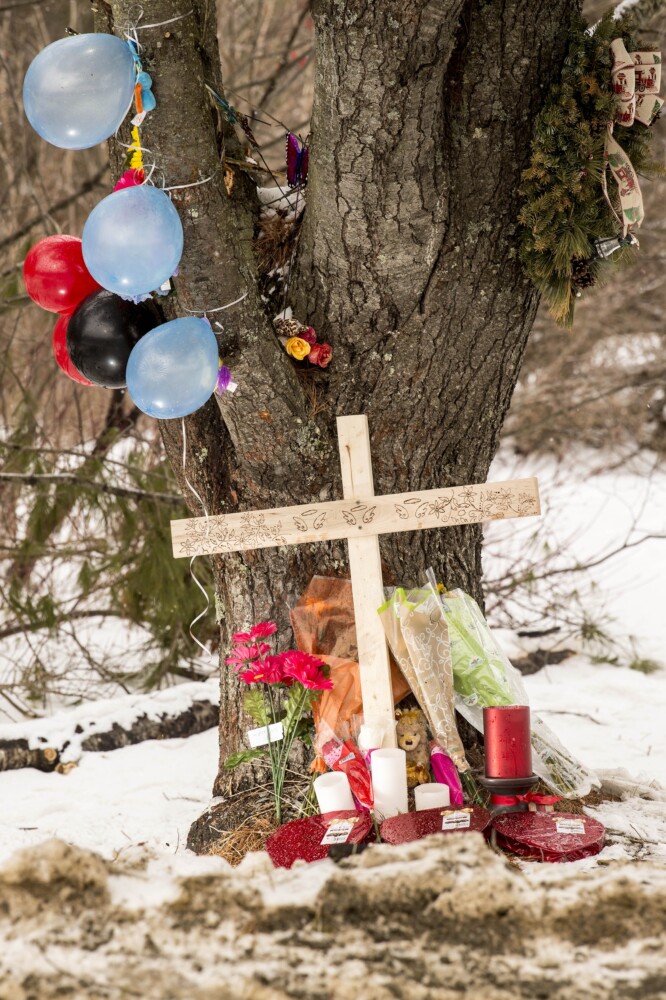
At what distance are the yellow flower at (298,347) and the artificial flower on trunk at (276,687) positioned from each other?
0.70m

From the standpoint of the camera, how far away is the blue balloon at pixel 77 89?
6.47 feet

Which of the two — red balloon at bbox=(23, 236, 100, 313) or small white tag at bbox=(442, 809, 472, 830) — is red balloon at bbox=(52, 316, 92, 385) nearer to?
red balloon at bbox=(23, 236, 100, 313)

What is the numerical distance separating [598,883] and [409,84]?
1774 millimetres

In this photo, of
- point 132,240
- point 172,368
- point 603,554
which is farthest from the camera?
point 603,554

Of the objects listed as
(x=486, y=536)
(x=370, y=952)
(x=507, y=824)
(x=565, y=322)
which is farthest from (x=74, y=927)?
(x=486, y=536)

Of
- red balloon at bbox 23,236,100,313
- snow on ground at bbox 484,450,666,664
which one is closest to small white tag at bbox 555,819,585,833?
red balloon at bbox 23,236,100,313

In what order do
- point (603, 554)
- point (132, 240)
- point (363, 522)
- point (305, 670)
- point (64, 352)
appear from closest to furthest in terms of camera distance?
1. point (132, 240)
2. point (305, 670)
3. point (363, 522)
4. point (64, 352)
5. point (603, 554)

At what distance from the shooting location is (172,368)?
6.83 ft

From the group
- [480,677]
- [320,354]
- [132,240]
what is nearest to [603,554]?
[480,677]

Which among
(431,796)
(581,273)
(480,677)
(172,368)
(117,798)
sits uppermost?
(581,273)

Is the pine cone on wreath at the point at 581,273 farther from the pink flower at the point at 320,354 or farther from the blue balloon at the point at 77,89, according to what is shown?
the blue balloon at the point at 77,89

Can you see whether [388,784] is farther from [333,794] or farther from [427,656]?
[427,656]

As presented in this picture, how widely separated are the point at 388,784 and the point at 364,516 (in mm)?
663

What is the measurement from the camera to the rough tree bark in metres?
2.22
